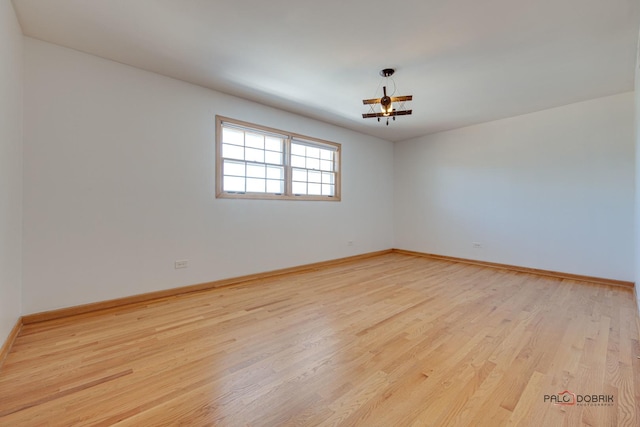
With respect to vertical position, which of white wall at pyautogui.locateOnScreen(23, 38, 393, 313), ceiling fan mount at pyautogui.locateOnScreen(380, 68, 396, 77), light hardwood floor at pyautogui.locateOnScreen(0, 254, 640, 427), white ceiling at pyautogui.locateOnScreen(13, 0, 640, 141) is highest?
white ceiling at pyautogui.locateOnScreen(13, 0, 640, 141)

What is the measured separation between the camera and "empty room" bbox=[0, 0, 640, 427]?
161 cm

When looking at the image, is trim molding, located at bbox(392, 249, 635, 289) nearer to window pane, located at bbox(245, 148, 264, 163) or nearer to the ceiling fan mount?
the ceiling fan mount

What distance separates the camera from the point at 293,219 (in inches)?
178

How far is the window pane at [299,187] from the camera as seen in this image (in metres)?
4.60

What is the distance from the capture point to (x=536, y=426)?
132cm

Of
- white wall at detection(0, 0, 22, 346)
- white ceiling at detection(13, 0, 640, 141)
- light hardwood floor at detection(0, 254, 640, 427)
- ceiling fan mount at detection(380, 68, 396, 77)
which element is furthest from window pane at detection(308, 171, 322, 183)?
white wall at detection(0, 0, 22, 346)

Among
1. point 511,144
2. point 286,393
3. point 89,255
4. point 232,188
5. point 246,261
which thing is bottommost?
point 286,393

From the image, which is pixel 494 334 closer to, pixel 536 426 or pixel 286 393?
pixel 536 426

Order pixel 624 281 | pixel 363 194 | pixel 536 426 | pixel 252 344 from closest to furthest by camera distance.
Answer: pixel 536 426
pixel 252 344
pixel 624 281
pixel 363 194

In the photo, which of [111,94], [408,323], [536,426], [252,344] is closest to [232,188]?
[111,94]

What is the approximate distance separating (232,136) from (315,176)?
168 cm

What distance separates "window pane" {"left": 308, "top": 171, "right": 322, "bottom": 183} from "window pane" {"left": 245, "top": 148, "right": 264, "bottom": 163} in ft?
3.40

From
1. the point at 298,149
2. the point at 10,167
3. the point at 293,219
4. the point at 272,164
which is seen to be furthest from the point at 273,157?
the point at 10,167

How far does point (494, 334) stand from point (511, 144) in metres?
3.78
